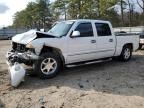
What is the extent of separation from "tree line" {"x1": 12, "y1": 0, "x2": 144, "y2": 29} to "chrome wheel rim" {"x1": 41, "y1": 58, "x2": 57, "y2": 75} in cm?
2630

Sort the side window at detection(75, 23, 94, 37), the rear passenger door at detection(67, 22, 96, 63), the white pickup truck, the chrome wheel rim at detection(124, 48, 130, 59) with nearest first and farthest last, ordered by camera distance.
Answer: the white pickup truck, the rear passenger door at detection(67, 22, 96, 63), the side window at detection(75, 23, 94, 37), the chrome wheel rim at detection(124, 48, 130, 59)

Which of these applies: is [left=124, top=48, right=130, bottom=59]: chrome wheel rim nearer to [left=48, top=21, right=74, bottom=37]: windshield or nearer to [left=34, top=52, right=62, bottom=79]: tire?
[left=48, top=21, right=74, bottom=37]: windshield

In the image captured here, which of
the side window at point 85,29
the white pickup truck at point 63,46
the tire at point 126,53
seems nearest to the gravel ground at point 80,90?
the white pickup truck at point 63,46

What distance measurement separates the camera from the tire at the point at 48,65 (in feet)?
27.3

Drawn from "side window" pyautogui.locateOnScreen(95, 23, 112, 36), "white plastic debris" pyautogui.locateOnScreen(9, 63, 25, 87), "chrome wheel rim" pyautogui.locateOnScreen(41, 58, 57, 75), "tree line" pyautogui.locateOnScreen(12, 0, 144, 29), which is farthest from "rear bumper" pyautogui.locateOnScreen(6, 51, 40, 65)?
"tree line" pyautogui.locateOnScreen(12, 0, 144, 29)

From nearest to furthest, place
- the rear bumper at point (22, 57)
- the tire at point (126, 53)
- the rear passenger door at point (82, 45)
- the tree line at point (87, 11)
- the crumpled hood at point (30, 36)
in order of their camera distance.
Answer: the rear bumper at point (22, 57)
the crumpled hood at point (30, 36)
the rear passenger door at point (82, 45)
the tire at point (126, 53)
the tree line at point (87, 11)

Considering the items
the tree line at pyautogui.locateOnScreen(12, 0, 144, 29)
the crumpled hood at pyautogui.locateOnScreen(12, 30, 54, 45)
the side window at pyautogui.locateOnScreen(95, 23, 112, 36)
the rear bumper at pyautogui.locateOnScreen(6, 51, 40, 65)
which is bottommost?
the rear bumper at pyautogui.locateOnScreen(6, 51, 40, 65)

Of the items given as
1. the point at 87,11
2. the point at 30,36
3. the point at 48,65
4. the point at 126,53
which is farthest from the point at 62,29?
the point at 87,11

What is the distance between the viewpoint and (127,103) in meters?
6.41

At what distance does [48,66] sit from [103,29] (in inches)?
117

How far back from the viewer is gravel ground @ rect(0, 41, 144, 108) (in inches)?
252

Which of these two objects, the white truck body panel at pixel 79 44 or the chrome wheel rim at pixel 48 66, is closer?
the chrome wheel rim at pixel 48 66

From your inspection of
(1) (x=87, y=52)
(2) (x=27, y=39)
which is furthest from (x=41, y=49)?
(1) (x=87, y=52)

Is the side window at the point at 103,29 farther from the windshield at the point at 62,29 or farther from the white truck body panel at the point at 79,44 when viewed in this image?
the windshield at the point at 62,29
